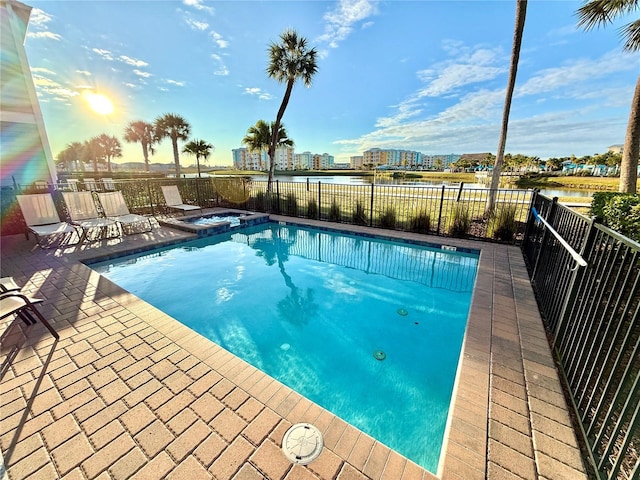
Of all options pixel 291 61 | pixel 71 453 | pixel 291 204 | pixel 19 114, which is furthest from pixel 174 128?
pixel 71 453

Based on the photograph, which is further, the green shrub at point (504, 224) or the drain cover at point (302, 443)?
the green shrub at point (504, 224)

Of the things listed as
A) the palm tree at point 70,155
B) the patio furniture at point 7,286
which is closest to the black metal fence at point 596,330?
the patio furniture at point 7,286

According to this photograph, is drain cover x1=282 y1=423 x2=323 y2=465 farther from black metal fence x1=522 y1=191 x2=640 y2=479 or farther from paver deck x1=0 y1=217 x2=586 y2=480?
black metal fence x1=522 y1=191 x2=640 y2=479

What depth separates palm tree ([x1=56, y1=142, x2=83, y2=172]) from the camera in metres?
40.5

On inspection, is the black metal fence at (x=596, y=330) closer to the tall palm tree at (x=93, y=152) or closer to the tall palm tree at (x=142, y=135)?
the tall palm tree at (x=142, y=135)

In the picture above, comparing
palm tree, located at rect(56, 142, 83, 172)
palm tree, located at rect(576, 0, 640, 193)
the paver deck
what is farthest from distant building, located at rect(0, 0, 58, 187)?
palm tree, located at rect(56, 142, 83, 172)

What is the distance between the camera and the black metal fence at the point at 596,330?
1283 millimetres

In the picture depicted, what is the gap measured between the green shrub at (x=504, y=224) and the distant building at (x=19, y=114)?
47.1 ft

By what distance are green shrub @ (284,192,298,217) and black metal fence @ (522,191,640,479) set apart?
709 cm

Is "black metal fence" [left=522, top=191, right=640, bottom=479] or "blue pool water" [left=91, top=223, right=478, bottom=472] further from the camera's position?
"blue pool water" [left=91, top=223, right=478, bottom=472]

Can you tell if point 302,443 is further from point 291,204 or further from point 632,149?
point 632,149

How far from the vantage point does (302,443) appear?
1540 millimetres

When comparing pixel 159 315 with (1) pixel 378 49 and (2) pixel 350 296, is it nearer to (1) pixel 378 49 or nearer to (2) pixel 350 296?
(2) pixel 350 296

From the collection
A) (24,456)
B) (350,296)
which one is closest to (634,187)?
(350,296)
